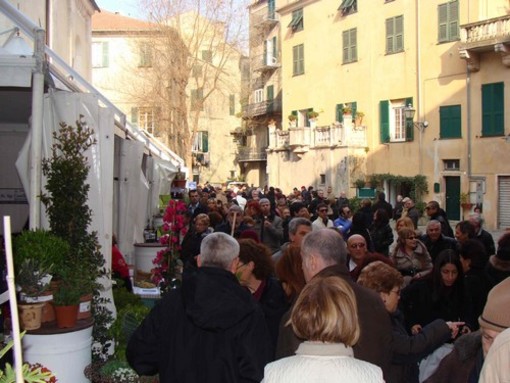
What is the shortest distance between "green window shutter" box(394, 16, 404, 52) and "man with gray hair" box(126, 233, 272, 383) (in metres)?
25.6

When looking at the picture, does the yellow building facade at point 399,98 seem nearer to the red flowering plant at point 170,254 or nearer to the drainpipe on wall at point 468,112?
the drainpipe on wall at point 468,112

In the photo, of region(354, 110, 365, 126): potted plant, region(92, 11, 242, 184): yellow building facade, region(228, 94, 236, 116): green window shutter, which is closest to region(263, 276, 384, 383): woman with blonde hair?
region(354, 110, 365, 126): potted plant

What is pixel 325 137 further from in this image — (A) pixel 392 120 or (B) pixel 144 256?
(B) pixel 144 256

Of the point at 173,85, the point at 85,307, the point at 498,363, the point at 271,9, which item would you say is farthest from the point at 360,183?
the point at 498,363

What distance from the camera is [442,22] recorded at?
82.4 feet

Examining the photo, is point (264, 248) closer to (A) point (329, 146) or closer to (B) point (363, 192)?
(B) point (363, 192)

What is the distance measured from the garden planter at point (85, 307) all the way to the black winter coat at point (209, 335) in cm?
194

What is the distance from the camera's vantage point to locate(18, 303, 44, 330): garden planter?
15.8ft

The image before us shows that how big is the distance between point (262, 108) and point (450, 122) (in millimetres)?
17312

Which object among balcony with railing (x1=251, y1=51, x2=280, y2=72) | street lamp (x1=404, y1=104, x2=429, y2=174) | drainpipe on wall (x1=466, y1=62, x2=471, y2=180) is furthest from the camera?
balcony with railing (x1=251, y1=51, x2=280, y2=72)

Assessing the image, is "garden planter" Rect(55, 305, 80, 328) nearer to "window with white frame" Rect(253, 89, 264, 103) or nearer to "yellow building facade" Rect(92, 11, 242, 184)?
"yellow building facade" Rect(92, 11, 242, 184)

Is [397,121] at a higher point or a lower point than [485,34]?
lower

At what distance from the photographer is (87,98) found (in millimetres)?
5988

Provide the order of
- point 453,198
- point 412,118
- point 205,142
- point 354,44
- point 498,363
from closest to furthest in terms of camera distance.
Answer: point 498,363 → point 453,198 → point 412,118 → point 354,44 → point 205,142
